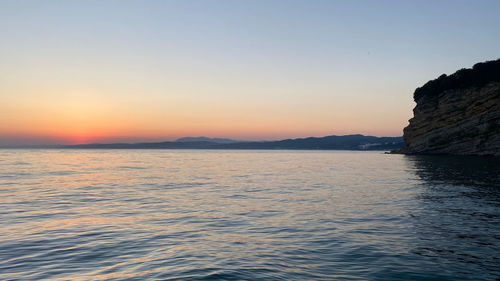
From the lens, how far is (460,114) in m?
95.6

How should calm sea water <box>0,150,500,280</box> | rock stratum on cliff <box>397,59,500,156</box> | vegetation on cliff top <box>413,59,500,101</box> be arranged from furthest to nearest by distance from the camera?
vegetation on cliff top <box>413,59,500,101</box> → rock stratum on cliff <box>397,59,500,156</box> → calm sea water <box>0,150,500,280</box>

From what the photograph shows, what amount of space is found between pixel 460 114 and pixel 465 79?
11.3m

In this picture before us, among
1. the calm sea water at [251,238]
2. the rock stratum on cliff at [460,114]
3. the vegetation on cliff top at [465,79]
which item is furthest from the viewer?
the vegetation on cliff top at [465,79]

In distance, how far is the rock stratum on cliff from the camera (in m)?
87.8

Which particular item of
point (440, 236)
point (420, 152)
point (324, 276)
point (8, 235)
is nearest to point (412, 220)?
point (440, 236)

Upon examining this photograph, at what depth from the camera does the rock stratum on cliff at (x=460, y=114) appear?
288 feet

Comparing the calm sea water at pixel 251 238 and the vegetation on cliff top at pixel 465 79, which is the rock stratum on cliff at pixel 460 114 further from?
the calm sea water at pixel 251 238

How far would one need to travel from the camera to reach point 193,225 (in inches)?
661

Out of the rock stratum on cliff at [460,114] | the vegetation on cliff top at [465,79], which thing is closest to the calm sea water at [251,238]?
the rock stratum on cliff at [460,114]

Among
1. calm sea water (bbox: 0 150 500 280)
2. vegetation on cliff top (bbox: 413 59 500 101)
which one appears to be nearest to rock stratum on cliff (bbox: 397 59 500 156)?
vegetation on cliff top (bbox: 413 59 500 101)

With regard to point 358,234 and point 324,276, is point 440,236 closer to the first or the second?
point 358,234

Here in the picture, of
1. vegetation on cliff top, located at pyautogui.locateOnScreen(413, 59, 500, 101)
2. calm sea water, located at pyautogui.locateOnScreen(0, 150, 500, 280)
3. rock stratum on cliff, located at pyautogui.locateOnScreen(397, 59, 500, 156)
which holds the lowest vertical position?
calm sea water, located at pyautogui.locateOnScreen(0, 150, 500, 280)

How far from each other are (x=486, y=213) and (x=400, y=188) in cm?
1293

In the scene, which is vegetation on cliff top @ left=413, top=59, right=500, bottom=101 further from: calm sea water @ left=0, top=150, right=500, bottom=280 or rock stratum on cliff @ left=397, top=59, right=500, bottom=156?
calm sea water @ left=0, top=150, right=500, bottom=280
